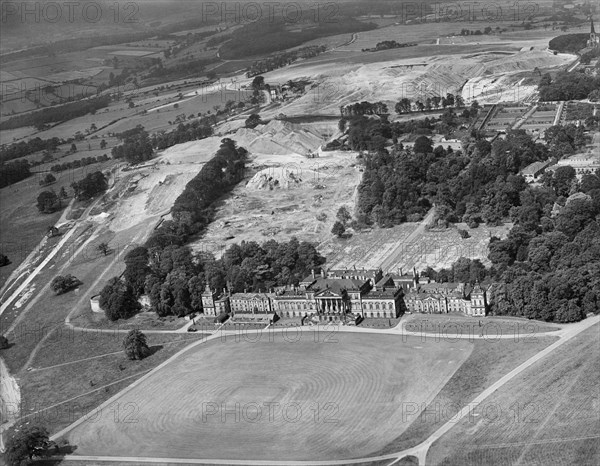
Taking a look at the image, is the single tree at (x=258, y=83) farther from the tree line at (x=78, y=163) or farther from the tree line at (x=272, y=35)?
the tree line at (x=78, y=163)

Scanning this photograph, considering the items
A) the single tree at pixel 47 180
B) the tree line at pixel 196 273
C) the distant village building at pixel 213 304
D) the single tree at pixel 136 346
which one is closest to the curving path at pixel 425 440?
the single tree at pixel 136 346

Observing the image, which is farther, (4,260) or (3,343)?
(4,260)

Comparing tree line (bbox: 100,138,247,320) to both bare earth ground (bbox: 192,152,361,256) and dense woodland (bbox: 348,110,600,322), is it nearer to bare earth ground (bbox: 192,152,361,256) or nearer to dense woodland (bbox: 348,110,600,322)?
bare earth ground (bbox: 192,152,361,256)

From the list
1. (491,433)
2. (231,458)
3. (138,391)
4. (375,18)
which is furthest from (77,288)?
(375,18)

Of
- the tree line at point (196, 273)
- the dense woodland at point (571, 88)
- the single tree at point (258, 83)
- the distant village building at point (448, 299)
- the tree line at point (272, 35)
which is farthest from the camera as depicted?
the tree line at point (272, 35)

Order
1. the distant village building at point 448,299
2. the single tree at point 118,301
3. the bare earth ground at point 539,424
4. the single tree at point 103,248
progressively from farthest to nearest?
the single tree at point 103,248 < the single tree at point 118,301 < the distant village building at point 448,299 < the bare earth ground at point 539,424

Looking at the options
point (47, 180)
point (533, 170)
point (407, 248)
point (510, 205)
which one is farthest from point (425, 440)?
point (47, 180)

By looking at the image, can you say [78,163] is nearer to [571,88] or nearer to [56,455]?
[571,88]

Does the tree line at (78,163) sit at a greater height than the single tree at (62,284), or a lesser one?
greater
